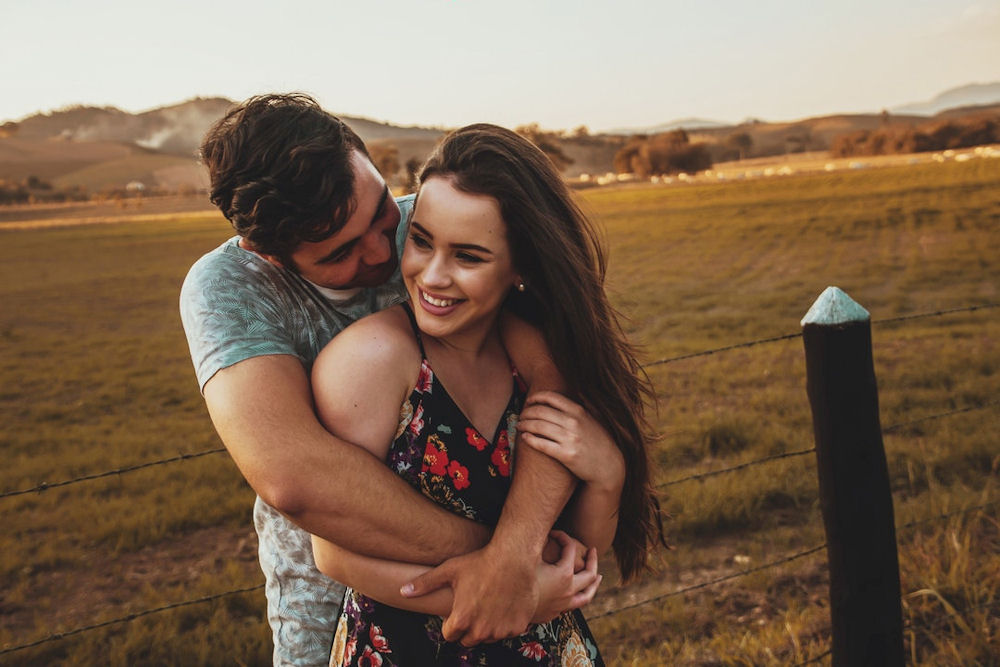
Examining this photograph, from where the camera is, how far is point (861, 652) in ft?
8.73

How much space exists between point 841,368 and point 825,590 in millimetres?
2195

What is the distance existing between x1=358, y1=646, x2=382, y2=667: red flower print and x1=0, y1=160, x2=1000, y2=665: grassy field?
1038 millimetres

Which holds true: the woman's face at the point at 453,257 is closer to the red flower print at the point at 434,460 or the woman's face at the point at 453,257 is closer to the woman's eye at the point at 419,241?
the woman's eye at the point at 419,241

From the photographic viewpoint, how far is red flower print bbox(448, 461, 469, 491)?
1646mm

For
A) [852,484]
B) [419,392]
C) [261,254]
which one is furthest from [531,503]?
[852,484]

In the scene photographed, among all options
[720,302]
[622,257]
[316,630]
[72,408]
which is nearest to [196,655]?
[316,630]

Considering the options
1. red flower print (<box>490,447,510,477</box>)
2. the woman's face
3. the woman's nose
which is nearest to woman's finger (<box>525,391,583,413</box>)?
red flower print (<box>490,447,510,477</box>)

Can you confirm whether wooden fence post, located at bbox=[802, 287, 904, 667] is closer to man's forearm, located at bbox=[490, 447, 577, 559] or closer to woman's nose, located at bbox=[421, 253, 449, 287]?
man's forearm, located at bbox=[490, 447, 577, 559]

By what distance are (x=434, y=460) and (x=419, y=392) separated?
144 mm

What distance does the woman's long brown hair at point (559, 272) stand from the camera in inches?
66.6

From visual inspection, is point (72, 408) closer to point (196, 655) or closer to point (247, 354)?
point (196, 655)

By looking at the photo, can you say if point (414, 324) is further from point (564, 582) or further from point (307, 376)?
point (564, 582)

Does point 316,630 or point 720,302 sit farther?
point 720,302

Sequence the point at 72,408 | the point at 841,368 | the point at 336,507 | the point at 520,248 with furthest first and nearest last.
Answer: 1. the point at 72,408
2. the point at 841,368
3. the point at 520,248
4. the point at 336,507
